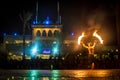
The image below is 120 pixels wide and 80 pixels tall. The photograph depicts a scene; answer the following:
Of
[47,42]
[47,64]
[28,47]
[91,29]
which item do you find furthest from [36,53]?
[47,64]

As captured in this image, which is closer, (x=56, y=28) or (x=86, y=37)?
(x=86, y=37)

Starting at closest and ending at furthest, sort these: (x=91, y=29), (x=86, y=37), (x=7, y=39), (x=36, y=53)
Result: (x=86, y=37), (x=91, y=29), (x=36, y=53), (x=7, y=39)

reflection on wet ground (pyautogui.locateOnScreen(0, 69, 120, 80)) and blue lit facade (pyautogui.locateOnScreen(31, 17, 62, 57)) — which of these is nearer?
reflection on wet ground (pyautogui.locateOnScreen(0, 69, 120, 80))

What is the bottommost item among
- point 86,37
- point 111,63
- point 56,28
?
point 111,63

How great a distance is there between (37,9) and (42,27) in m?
5.75

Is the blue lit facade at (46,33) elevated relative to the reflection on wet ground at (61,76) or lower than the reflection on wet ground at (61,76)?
elevated

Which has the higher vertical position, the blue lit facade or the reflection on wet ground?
the blue lit facade

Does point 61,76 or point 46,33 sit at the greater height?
point 46,33

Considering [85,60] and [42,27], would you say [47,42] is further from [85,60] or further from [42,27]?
[85,60]

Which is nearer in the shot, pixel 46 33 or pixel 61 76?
pixel 61 76

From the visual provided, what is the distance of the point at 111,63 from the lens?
41750 mm

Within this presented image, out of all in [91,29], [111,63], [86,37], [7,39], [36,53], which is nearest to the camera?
[111,63]

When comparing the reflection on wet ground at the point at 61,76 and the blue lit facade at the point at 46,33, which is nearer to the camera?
the reflection on wet ground at the point at 61,76

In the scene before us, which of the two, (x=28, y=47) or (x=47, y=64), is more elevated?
(x=28, y=47)
